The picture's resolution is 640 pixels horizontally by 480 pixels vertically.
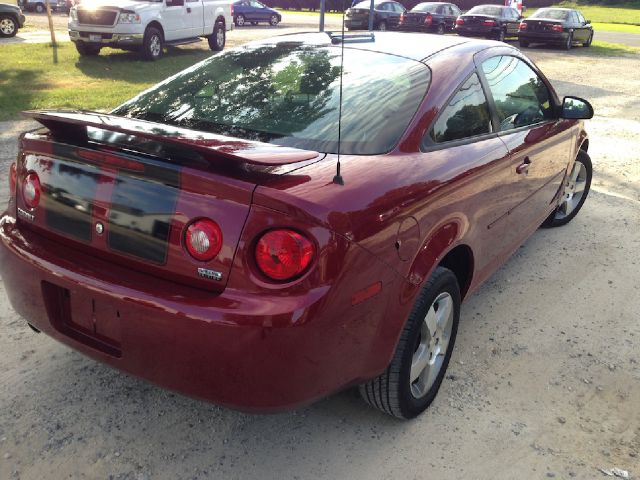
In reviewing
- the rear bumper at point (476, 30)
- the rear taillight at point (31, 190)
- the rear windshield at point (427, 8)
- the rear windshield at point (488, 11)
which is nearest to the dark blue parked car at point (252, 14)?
the rear windshield at point (427, 8)

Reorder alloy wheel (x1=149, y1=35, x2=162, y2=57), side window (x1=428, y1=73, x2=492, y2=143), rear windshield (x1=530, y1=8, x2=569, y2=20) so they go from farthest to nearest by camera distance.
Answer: rear windshield (x1=530, y1=8, x2=569, y2=20)
alloy wheel (x1=149, y1=35, x2=162, y2=57)
side window (x1=428, y1=73, x2=492, y2=143)

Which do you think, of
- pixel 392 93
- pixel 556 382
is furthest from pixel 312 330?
pixel 556 382

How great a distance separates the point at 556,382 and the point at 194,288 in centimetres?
197

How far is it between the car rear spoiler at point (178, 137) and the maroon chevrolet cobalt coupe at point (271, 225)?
0.04 feet

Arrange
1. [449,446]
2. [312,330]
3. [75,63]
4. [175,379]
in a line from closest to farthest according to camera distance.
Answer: [312,330]
[175,379]
[449,446]
[75,63]

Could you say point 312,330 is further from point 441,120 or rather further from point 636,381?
point 636,381

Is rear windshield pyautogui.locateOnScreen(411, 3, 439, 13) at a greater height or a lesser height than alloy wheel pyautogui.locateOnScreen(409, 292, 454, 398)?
greater

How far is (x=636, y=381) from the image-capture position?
310 cm

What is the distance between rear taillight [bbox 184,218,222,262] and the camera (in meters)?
2.01

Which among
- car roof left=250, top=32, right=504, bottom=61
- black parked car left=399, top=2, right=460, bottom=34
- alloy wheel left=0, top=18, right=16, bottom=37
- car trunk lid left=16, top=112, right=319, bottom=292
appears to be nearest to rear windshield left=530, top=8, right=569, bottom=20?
black parked car left=399, top=2, right=460, bottom=34

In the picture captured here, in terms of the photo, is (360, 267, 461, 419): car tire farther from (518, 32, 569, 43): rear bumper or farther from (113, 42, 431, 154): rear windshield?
(518, 32, 569, 43): rear bumper

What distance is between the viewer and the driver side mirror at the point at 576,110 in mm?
4098

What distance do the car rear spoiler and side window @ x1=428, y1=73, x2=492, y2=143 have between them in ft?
A: 2.69

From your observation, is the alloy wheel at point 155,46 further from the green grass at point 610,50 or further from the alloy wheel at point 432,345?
the green grass at point 610,50
